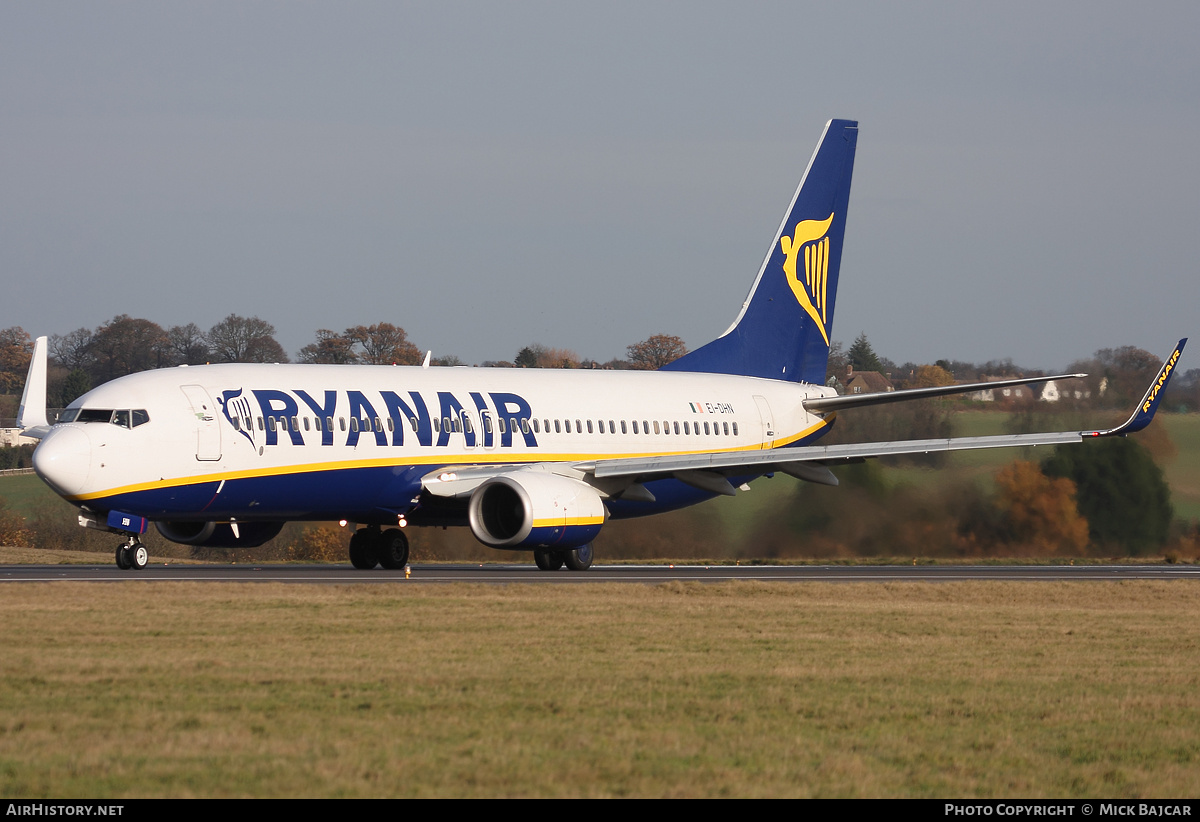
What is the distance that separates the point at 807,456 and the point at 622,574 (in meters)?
4.35

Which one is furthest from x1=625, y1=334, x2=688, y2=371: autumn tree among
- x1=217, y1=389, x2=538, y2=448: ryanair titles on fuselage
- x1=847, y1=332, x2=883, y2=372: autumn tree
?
x1=217, y1=389, x2=538, y2=448: ryanair titles on fuselage

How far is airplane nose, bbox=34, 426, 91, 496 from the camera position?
941 inches

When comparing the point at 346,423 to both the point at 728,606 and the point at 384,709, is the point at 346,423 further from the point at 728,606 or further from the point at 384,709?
the point at 384,709

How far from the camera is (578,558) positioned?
2977 centimetres

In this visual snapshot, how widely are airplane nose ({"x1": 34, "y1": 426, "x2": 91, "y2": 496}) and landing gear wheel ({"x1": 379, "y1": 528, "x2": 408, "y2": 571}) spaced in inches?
311

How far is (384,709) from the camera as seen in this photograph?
11102mm

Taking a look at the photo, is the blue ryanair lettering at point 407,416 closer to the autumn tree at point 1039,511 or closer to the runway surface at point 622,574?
the runway surface at point 622,574

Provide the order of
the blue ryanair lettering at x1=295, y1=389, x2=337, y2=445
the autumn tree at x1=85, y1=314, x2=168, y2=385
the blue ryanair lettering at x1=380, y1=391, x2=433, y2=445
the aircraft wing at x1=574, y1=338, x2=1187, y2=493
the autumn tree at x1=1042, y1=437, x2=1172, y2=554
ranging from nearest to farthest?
the blue ryanair lettering at x1=295, y1=389, x2=337, y2=445 → the blue ryanair lettering at x1=380, y1=391, x2=433, y2=445 → the aircraft wing at x1=574, y1=338, x2=1187, y2=493 → the autumn tree at x1=1042, y1=437, x2=1172, y2=554 → the autumn tree at x1=85, y1=314, x2=168, y2=385

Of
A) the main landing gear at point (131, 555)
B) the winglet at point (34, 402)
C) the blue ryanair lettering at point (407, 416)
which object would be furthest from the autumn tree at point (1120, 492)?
the winglet at point (34, 402)

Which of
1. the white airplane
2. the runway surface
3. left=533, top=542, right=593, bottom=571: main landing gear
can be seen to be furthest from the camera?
left=533, top=542, right=593, bottom=571: main landing gear

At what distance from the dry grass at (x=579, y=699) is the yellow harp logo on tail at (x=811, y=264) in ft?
61.9

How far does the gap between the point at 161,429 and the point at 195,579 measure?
9.12 ft

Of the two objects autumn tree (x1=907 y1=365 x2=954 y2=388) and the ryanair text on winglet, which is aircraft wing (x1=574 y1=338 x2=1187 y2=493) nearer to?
the ryanair text on winglet
